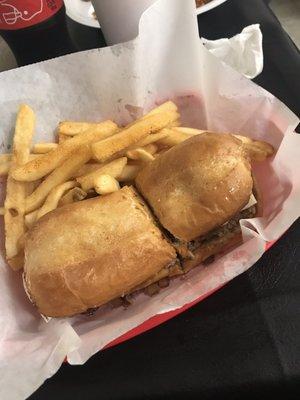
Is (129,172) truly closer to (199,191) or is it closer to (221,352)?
(199,191)

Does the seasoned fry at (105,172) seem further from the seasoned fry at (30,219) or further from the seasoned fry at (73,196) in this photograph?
the seasoned fry at (30,219)

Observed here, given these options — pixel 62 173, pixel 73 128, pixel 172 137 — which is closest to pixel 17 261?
pixel 62 173

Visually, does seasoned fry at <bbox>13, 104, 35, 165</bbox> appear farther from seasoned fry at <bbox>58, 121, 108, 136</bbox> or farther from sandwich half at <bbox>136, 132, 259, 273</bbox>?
sandwich half at <bbox>136, 132, 259, 273</bbox>

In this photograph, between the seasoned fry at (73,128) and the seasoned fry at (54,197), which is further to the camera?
the seasoned fry at (73,128)

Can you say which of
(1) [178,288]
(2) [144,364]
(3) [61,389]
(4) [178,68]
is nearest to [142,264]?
(1) [178,288]

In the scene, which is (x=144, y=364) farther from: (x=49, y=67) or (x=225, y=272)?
(x=49, y=67)

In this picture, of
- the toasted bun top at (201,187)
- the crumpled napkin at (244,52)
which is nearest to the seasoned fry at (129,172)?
the toasted bun top at (201,187)

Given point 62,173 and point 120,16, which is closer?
point 62,173
